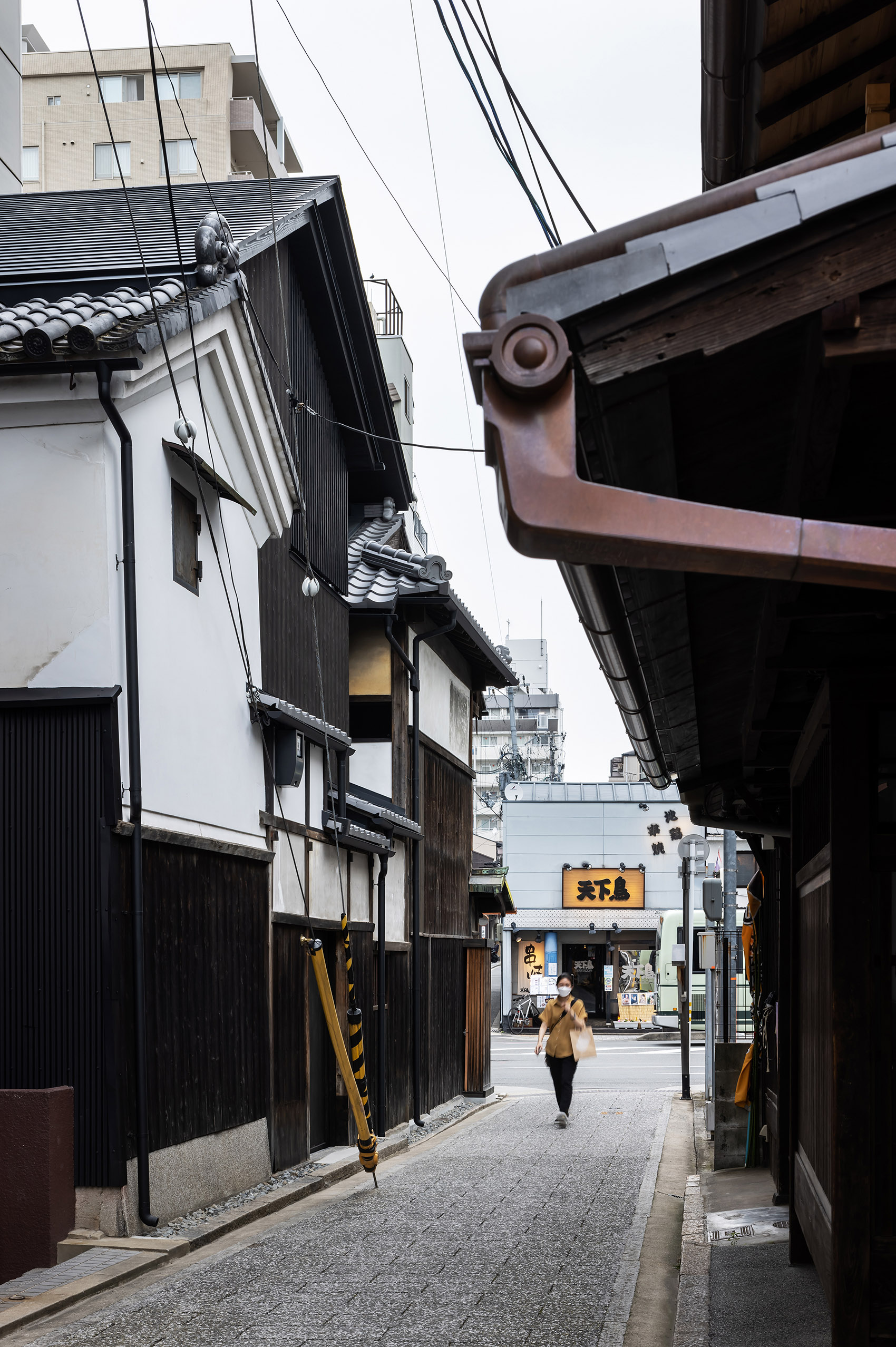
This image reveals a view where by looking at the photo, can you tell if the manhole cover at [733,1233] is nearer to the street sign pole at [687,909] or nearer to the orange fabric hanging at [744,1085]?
the orange fabric hanging at [744,1085]

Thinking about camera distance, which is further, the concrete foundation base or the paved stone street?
the concrete foundation base

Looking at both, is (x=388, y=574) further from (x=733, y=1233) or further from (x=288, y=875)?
(x=733, y=1233)

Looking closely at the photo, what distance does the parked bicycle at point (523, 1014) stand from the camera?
48.9 m

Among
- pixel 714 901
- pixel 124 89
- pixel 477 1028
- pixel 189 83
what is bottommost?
pixel 477 1028

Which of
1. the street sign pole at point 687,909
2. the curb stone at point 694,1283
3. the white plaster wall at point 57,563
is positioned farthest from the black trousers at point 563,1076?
the white plaster wall at point 57,563

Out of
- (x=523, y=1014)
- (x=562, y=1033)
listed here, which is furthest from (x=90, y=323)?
(x=523, y=1014)

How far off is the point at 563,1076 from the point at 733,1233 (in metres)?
9.90

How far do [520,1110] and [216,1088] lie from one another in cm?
1242

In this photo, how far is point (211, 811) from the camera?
12.6 meters

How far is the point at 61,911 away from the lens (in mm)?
10203

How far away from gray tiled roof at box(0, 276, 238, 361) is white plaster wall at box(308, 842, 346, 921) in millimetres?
7049

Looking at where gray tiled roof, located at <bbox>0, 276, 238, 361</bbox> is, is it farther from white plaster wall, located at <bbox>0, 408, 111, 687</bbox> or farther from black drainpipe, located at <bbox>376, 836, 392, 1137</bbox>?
black drainpipe, located at <bbox>376, 836, 392, 1137</bbox>

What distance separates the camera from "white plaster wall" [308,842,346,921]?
1633 centimetres

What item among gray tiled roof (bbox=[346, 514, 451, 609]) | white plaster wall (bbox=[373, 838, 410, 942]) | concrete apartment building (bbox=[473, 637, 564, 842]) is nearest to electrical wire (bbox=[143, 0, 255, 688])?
gray tiled roof (bbox=[346, 514, 451, 609])
